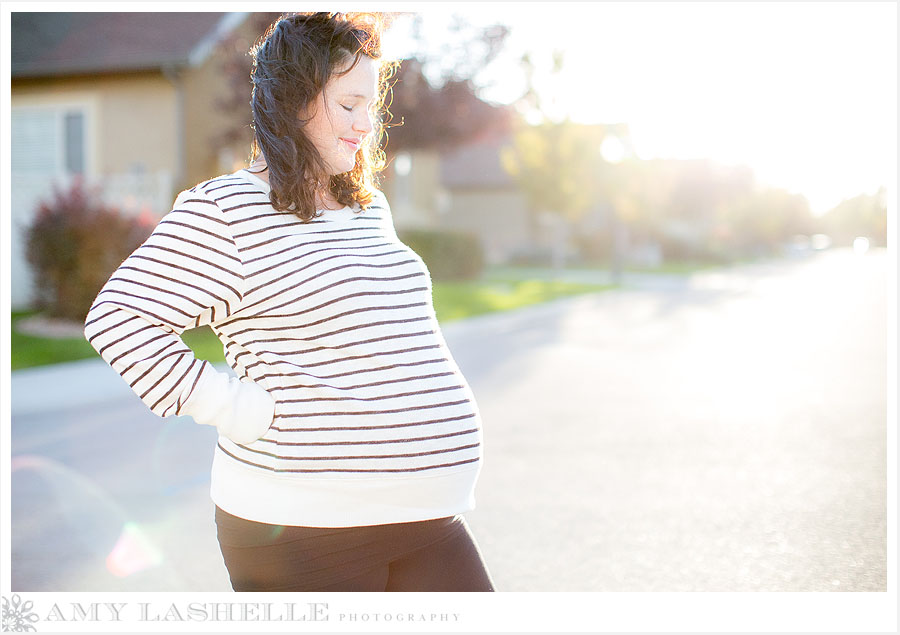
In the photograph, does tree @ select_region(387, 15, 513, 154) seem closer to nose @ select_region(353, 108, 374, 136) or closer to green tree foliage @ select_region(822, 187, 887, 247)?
green tree foliage @ select_region(822, 187, 887, 247)

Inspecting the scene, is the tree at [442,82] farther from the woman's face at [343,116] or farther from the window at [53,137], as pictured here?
the woman's face at [343,116]

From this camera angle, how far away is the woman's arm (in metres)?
1.60

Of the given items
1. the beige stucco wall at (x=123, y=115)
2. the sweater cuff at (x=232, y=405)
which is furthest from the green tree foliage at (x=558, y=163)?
the sweater cuff at (x=232, y=405)

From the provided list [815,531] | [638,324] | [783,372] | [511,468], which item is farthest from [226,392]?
[638,324]

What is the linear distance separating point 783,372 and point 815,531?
5.32 meters

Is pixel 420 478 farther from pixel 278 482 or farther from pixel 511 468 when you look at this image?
pixel 511 468

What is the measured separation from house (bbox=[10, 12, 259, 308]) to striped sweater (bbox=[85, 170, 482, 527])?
46.1ft

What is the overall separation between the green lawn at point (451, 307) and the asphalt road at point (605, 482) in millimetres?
2001

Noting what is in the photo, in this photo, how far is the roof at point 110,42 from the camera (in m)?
15.0

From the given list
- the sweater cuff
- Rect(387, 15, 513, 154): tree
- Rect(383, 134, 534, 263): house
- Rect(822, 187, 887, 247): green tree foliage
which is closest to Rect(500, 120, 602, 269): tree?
Rect(387, 15, 513, 154): tree

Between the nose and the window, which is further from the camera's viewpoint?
the window

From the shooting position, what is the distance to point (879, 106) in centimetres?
323

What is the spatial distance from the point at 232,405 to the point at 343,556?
0.36m

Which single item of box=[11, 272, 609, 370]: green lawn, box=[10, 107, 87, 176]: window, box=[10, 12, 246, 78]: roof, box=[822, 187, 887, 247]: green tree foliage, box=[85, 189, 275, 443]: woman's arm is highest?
box=[10, 12, 246, 78]: roof
